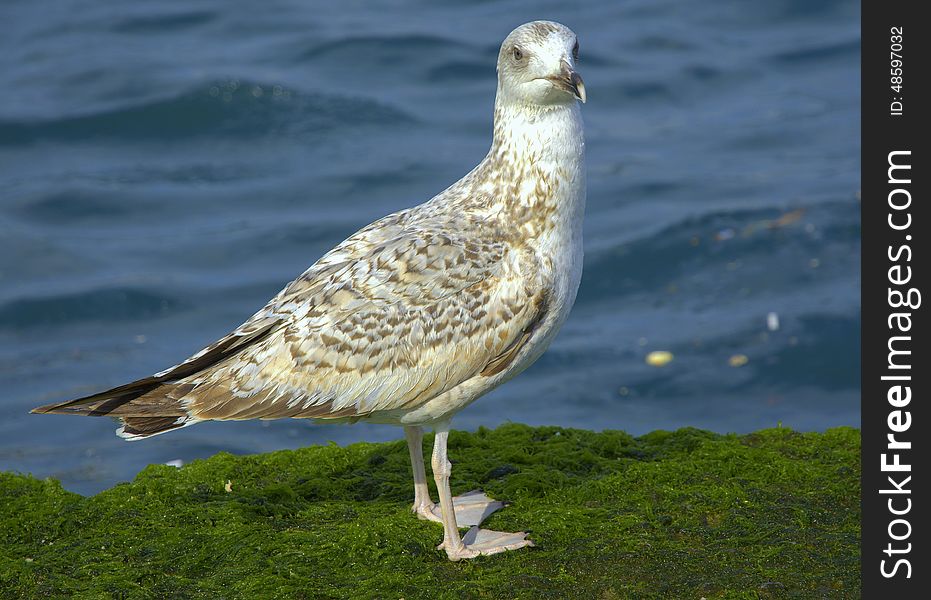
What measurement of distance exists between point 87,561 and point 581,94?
12.7 ft

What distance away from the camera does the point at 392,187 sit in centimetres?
1966

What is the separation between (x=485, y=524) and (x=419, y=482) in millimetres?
522

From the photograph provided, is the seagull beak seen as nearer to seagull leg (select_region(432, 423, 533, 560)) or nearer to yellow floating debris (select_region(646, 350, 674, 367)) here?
seagull leg (select_region(432, 423, 533, 560))

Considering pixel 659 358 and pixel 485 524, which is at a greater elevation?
pixel 659 358

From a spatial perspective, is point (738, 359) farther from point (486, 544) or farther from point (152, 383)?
point (152, 383)

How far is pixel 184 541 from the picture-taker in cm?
747

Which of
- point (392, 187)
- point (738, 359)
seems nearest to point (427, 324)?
point (738, 359)

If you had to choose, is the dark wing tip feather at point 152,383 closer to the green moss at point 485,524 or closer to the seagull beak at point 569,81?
the green moss at point 485,524

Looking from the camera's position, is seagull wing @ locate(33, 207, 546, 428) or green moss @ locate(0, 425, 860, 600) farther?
seagull wing @ locate(33, 207, 546, 428)

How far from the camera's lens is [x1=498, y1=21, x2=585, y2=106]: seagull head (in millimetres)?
7387

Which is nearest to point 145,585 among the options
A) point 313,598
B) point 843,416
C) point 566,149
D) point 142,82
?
point 313,598

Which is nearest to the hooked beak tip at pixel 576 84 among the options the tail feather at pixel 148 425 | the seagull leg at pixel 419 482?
the seagull leg at pixel 419 482

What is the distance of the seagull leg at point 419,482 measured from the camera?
7883 millimetres

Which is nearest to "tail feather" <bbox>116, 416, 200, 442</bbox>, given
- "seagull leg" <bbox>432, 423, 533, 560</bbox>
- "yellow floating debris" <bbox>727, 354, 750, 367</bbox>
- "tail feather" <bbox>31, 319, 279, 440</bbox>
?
"tail feather" <bbox>31, 319, 279, 440</bbox>
